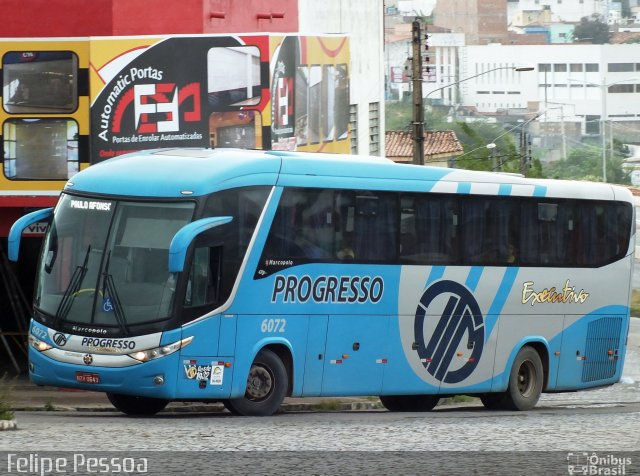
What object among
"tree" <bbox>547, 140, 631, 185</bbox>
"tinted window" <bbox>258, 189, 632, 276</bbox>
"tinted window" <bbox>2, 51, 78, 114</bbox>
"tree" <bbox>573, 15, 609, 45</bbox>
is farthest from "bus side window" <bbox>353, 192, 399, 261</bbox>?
"tree" <bbox>573, 15, 609, 45</bbox>

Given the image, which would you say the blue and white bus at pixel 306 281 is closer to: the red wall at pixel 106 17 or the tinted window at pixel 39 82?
the tinted window at pixel 39 82

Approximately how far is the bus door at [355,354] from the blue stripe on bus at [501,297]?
7.58 feet

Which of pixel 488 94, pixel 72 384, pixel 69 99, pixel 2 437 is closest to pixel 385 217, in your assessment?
pixel 72 384

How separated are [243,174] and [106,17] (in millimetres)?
9721

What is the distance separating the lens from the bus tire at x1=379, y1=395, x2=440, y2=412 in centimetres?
2119

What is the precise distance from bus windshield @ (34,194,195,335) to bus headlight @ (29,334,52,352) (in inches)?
12.5

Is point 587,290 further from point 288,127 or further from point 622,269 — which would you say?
point 288,127

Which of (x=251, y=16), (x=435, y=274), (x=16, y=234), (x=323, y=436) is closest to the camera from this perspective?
(x=323, y=436)

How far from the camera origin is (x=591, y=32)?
169250 mm

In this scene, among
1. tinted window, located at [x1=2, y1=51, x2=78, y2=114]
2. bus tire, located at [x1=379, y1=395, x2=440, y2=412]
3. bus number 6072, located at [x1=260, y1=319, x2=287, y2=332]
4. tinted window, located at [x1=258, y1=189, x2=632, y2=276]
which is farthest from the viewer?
tinted window, located at [x1=2, y1=51, x2=78, y2=114]

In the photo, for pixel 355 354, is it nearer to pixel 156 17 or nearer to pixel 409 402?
pixel 409 402

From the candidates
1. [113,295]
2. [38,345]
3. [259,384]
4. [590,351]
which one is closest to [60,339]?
[38,345]

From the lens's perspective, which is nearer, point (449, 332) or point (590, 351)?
point (449, 332)

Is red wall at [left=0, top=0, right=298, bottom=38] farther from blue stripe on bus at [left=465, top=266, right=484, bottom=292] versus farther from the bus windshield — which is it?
the bus windshield
